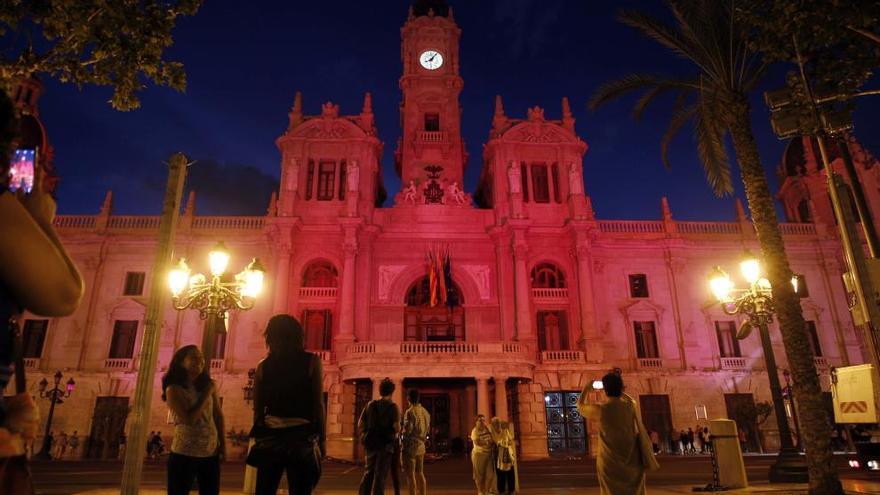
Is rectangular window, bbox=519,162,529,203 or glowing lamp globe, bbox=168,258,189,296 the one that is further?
rectangular window, bbox=519,162,529,203

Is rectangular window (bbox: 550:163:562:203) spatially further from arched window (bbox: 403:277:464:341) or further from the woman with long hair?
the woman with long hair

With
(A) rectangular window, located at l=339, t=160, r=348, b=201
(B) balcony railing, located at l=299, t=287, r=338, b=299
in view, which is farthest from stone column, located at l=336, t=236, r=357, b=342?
(A) rectangular window, located at l=339, t=160, r=348, b=201

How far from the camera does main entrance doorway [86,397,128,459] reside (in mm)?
A: 26438

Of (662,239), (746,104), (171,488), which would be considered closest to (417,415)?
(171,488)

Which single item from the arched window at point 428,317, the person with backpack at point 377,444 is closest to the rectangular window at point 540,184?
the arched window at point 428,317

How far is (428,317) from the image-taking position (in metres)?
29.7

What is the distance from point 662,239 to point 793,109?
23065 millimetres

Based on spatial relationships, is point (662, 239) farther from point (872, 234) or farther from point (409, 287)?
point (872, 234)

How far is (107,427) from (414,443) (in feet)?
81.5

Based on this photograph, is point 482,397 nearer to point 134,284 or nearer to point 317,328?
point 317,328

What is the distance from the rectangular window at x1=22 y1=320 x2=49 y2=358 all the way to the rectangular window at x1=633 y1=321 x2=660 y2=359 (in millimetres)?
31868

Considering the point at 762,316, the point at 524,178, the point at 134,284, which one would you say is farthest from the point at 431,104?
the point at 762,316

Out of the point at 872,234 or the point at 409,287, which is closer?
the point at 872,234

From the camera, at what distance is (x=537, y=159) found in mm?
32938
